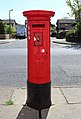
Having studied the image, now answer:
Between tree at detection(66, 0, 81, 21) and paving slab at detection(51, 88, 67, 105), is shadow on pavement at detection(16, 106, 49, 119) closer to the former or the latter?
paving slab at detection(51, 88, 67, 105)

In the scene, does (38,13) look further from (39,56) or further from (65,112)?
(65,112)

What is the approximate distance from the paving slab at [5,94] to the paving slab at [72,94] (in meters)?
1.30

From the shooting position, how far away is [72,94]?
6.71 m

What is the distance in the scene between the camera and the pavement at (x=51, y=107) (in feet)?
17.2

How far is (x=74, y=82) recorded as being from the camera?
826 centimetres

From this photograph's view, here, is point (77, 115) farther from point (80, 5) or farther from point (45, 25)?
point (80, 5)

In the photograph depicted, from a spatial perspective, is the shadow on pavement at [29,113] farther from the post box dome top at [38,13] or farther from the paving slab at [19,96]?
the post box dome top at [38,13]

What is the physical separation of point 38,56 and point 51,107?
110 centimetres

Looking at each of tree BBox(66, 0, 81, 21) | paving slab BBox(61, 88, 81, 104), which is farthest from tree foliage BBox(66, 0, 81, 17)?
paving slab BBox(61, 88, 81, 104)

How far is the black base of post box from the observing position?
213 inches

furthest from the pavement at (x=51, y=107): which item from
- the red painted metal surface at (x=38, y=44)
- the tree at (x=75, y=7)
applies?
the tree at (x=75, y=7)

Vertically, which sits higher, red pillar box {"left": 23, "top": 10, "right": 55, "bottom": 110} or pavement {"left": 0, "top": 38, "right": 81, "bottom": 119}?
red pillar box {"left": 23, "top": 10, "right": 55, "bottom": 110}

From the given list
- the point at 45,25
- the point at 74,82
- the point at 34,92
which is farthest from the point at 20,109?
the point at 74,82

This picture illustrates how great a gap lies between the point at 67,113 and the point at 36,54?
1.25 meters
